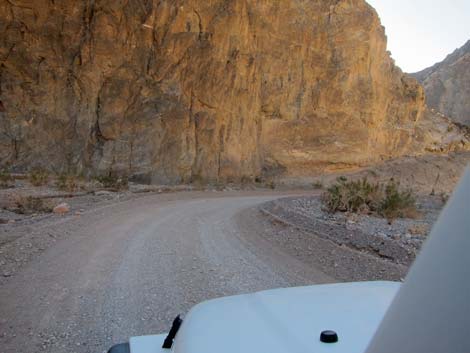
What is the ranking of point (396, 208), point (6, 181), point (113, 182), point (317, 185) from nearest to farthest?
point (396, 208) < point (6, 181) < point (113, 182) < point (317, 185)

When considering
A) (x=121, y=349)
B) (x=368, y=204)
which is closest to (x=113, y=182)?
(x=368, y=204)

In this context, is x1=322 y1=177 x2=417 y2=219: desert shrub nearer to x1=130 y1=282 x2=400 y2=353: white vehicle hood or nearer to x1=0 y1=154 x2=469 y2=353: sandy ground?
x1=0 y1=154 x2=469 y2=353: sandy ground

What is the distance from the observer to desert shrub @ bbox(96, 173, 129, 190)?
19331 mm

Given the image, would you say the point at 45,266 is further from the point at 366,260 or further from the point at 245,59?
the point at 245,59

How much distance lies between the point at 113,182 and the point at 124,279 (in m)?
16.0

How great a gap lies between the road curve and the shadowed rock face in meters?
15.4

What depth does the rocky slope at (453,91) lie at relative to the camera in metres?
65.2

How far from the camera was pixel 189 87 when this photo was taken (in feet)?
86.4

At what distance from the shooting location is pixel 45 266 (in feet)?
19.6

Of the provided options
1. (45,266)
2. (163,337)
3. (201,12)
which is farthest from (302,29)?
(163,337)

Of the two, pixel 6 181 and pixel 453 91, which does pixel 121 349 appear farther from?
pixel 453 91

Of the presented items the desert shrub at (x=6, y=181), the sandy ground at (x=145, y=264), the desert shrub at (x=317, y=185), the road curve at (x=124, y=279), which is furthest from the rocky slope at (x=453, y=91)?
the road curve at (x=124, y=279)

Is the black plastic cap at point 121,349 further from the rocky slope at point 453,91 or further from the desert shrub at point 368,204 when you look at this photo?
the rocky slope at point 453,91

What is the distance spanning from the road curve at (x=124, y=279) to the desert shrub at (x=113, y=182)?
388 inches
